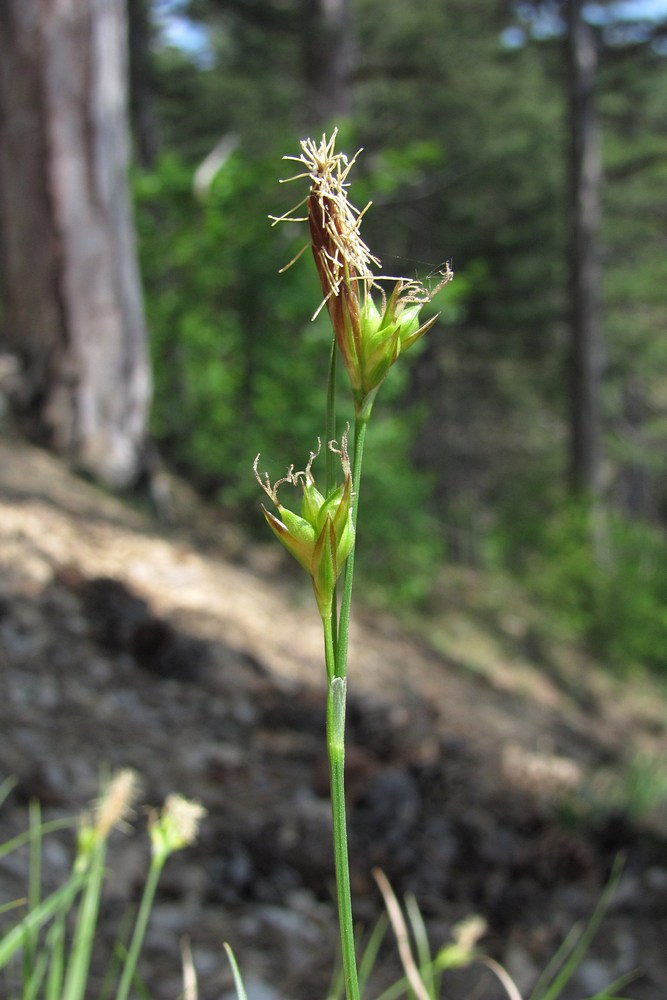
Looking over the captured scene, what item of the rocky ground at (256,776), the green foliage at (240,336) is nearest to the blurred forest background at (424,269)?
the green foliage at (240,336)

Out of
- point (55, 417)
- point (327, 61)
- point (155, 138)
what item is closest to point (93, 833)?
point (55, 417)

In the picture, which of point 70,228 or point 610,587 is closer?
point 70,228

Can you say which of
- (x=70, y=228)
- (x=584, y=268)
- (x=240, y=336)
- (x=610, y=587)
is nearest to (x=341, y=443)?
(x=70, y=228)

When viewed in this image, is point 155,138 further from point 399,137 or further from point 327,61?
point 327,61

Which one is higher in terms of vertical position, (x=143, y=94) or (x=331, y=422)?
(x=143, y=94)

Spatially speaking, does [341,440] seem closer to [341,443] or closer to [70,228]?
[341,443]

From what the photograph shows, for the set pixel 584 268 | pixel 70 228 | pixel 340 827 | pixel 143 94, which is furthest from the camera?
pixel 143 94

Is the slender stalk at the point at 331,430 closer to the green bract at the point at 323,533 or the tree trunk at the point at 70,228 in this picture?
the green bract at the point at 323,533
